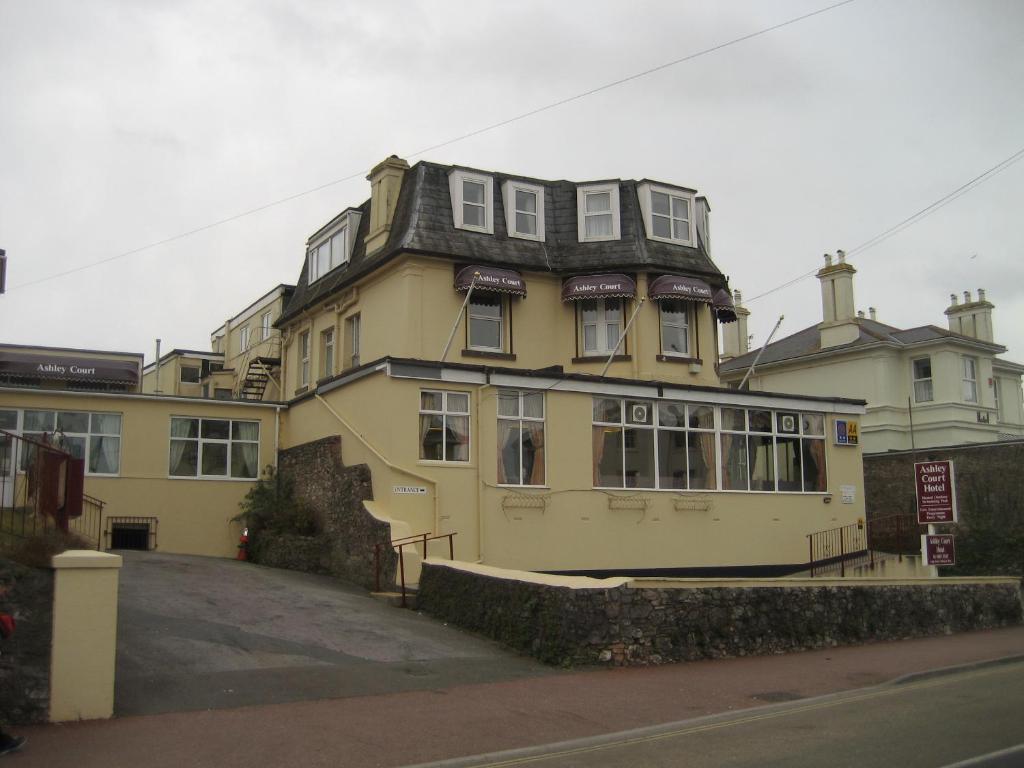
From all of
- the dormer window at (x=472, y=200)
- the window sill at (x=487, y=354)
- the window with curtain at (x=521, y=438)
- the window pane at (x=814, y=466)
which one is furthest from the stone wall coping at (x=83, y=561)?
the window pane at (x=814, y=466)

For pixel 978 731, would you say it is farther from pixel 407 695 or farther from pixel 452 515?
pixel 452 515

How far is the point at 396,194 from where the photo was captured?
96.3 ft

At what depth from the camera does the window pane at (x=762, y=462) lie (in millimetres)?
26266

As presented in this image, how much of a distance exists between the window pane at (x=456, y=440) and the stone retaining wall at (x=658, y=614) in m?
4.55

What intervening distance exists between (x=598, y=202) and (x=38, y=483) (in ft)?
66.4

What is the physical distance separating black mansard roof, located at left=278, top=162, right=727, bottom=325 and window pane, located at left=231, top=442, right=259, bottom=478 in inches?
220

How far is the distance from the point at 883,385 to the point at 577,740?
106ft

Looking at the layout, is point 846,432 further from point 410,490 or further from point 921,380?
point 410,490

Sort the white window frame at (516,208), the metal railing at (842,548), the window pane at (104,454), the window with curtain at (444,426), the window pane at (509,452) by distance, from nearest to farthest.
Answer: the window with curtain at (444,426) → the window pane at (509,452) → the window pane at (104,454) → the metal railing at (842,548) → the white window frame at (516,208)

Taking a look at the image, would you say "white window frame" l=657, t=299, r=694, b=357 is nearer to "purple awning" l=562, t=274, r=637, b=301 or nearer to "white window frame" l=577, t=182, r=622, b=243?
"purple awning" l=562, t=274, r=637, b=301

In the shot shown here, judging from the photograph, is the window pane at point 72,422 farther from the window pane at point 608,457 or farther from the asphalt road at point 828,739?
the asphalt road at point 828,739

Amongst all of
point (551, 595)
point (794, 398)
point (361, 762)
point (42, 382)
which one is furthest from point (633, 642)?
point (42, 382)

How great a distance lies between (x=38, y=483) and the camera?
43.1 feet

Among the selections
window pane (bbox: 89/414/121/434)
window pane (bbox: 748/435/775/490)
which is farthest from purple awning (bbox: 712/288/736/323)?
window pane (bbox: 89/414/121/434)
